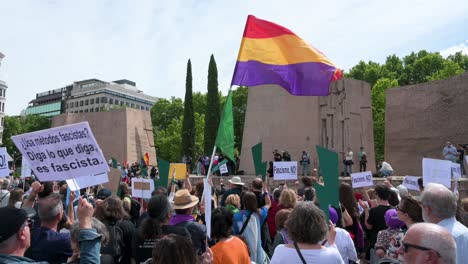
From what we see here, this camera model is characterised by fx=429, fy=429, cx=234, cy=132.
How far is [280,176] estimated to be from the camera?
1101cm

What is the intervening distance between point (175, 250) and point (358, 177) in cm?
713

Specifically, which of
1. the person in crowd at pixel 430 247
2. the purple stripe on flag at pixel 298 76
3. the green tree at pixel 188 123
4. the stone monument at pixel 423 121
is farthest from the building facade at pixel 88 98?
the person in crowd at pixel 430 247

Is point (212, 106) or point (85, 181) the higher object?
point (212, 106)

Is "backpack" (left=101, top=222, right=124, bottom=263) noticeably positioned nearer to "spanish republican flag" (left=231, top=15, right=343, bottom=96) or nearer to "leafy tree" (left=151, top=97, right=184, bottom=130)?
"spanish republican flag" (left=231, top=15, right=343, bottom=96)

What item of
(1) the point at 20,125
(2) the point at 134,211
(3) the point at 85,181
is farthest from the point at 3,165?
(1) the point at 20,125

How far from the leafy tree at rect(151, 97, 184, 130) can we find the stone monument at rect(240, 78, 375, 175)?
3570cm

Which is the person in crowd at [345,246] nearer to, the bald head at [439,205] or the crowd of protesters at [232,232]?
the crowd of protesters at [232,232]

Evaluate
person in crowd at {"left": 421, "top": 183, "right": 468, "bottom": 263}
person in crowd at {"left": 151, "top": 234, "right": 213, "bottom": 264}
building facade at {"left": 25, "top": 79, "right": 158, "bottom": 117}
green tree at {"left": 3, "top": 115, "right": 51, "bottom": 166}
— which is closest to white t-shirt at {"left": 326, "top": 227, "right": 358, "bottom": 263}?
person in crowd at {"left": 421, "top": 183, "right": 468, "bottom": 263}

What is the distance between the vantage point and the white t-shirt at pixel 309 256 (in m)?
2.95

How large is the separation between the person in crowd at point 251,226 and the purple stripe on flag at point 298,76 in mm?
2213

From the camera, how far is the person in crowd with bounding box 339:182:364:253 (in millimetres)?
5195

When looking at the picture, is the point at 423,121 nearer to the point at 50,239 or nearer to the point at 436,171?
the point at 436,171

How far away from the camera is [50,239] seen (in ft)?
10.7

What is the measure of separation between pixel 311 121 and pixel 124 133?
15165 millimetres
